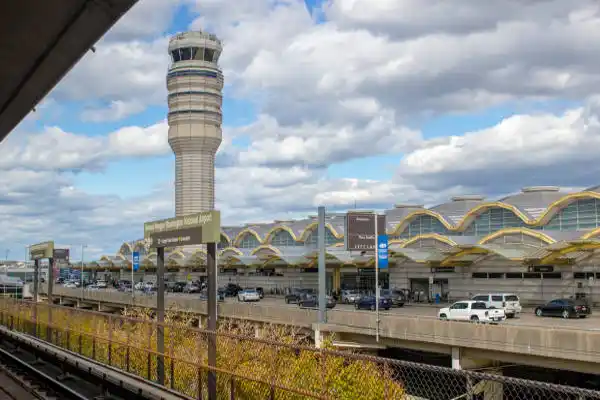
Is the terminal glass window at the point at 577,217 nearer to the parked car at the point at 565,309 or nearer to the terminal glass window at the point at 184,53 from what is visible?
the parked car at the point at 565,309

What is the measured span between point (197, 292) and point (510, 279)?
4365 centimetres

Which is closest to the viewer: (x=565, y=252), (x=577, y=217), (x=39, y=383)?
(x=39, y=383)

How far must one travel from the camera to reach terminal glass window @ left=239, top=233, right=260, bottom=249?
11131 cm

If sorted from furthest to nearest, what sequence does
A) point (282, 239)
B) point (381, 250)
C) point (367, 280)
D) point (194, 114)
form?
point (194, 114), point (282, 239), point (367, 280), point (381, 250)

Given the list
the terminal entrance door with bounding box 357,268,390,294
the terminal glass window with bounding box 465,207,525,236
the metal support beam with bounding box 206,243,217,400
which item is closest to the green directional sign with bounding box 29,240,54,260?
the metal support beam with bounding box 206,243,217,400

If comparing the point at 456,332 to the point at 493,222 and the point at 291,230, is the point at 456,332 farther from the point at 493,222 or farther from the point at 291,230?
the point at 291,230

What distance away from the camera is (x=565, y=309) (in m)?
41.6

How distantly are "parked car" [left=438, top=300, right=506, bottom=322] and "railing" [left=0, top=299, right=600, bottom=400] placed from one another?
1723cm

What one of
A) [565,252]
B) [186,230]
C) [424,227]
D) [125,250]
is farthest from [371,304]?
[125,250]

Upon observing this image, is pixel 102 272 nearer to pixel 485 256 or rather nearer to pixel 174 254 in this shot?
pixel 174 254

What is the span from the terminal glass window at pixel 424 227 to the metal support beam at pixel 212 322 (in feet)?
193

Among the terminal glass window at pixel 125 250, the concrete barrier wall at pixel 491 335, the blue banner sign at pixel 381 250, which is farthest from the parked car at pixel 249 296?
the terminal glass window at pixel 125 250

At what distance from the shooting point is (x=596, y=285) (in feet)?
164

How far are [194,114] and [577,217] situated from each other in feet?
385
